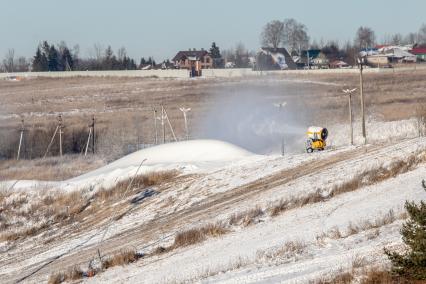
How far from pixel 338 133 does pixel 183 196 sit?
22110 millimetres

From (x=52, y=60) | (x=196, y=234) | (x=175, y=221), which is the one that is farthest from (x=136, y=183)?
(x=52, y=60)

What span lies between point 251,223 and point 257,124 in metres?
40.4

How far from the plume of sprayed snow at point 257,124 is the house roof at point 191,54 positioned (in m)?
82.7

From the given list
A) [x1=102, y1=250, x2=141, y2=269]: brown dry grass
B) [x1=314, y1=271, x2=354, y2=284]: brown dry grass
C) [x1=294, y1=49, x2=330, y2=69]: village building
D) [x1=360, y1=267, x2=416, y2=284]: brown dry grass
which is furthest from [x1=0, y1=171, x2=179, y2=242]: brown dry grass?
[x1=294, y1=49, x2=330, y2=69]: village building

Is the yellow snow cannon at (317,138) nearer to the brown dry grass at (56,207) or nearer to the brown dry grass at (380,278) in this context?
the brown dry grass at (56,207)

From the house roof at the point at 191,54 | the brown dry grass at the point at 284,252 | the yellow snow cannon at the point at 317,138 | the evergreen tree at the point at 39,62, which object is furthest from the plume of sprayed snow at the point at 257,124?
the evergreen tree at the point at 39,62

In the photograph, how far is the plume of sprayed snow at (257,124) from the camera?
53.2m

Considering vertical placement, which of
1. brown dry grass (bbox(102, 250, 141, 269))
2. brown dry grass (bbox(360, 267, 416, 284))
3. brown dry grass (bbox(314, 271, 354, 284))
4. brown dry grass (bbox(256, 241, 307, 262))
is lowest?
brown dry grass (bbox(102, 250, 141, 269))

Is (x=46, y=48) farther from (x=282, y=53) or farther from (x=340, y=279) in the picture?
(x=340, y=279)

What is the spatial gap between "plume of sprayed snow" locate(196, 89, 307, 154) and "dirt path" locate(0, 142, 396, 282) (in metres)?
16.1

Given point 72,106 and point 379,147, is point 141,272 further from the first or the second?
point 72,106

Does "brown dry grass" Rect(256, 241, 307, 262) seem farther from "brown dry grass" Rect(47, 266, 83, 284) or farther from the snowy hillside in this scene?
"brown dry grass" Rect(47, 266, 83, 284)

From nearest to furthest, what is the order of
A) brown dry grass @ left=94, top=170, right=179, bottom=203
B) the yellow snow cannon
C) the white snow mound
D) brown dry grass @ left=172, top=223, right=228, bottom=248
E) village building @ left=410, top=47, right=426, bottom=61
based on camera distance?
brown dry grass @ left=172, top=223, right=228, bottom=248, brown dry grass @ left=94, top=170, right=179, bottom=203, the white snow mound, the yellow snow cannon, village building @ left=410, top=47, right=426, bottom=61

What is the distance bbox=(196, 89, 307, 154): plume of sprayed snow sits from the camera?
53.2 m
